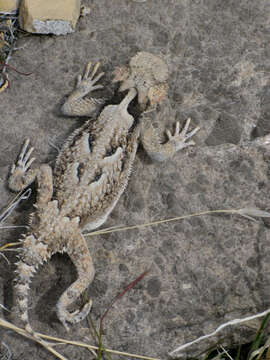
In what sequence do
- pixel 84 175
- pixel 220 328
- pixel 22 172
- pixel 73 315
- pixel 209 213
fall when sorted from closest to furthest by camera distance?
pixel 220 328
pixel 73 315
pixel 84 175
pixel 209 213
pixel 22 172

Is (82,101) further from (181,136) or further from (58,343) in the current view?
(58,343)

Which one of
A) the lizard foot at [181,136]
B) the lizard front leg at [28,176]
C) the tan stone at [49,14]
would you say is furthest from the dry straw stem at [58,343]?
the tan stone at [49,14]

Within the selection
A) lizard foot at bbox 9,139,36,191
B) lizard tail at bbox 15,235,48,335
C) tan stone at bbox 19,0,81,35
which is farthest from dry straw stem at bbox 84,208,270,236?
tan stone at bbox 19,0,81,35

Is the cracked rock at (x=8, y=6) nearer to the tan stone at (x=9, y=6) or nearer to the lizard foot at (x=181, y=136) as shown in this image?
the tan stone at (x=9, y=6)

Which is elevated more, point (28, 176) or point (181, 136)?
point (181, 136)

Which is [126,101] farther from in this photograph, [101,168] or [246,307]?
[246,307]

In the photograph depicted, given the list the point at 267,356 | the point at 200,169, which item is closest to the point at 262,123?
the point at 200,169

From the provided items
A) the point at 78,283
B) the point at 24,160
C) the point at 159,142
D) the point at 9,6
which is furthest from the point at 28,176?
the point at 9,6
